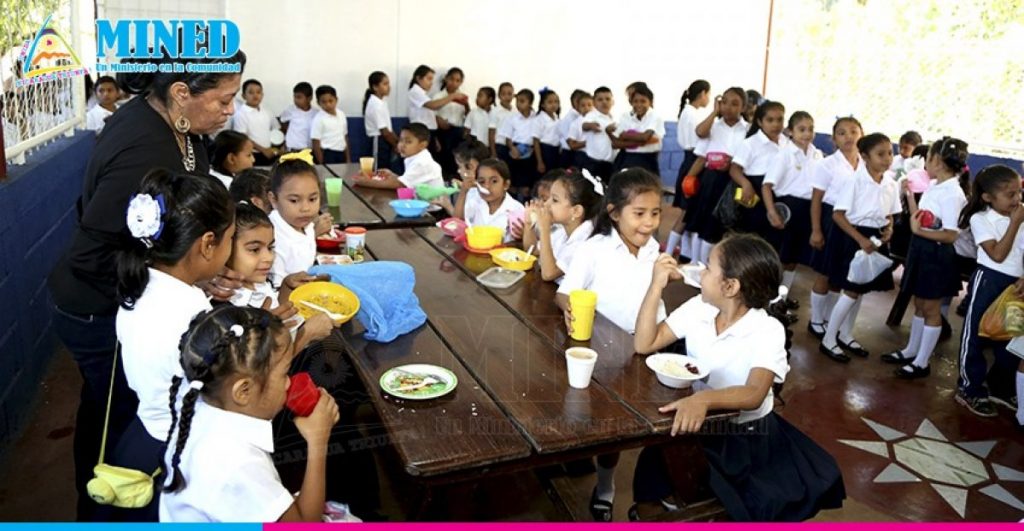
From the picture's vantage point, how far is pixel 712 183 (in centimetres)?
551

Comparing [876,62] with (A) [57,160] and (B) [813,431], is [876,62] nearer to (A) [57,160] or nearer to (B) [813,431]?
(B) [813,431]

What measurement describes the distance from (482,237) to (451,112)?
18.2 ft

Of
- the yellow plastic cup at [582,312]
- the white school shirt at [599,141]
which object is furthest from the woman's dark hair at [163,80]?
the white school shirt at [599,141]

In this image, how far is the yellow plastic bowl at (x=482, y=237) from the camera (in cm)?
317

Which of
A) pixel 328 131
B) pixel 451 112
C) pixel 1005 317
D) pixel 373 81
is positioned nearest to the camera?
pixel 1005 317

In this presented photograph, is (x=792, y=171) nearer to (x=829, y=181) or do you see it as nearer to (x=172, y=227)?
(x=829, y=181)

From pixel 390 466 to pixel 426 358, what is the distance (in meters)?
0.99

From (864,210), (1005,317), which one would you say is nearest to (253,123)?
(864,210)

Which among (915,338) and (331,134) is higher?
(331,134)

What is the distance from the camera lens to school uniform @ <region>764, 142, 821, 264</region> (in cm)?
486

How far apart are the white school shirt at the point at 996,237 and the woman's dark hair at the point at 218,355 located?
11.4 feet

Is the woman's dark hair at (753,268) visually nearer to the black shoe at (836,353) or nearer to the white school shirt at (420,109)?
the black shoe at (836,353)

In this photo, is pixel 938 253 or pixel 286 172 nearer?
pixel 286 172

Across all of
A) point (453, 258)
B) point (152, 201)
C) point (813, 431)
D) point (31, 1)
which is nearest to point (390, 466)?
point (453, 258)
